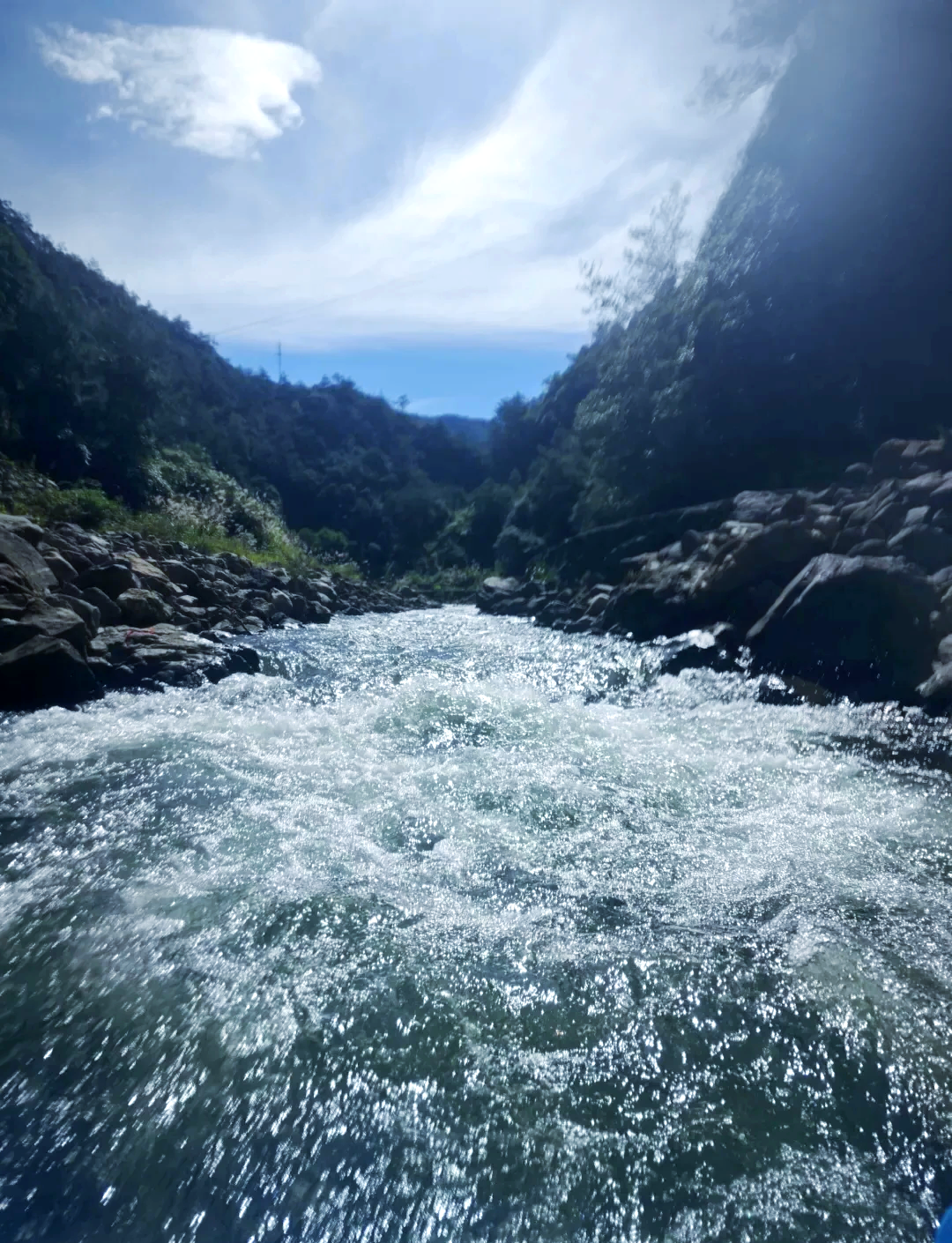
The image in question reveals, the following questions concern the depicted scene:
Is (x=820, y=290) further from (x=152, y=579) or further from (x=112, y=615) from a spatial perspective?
(x=112, y=615)

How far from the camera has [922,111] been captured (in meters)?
15.7

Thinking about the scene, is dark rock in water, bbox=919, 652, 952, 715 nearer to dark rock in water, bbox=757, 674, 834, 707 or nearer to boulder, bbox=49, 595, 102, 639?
dark rock in water, bbox=757, 674, 834, 707

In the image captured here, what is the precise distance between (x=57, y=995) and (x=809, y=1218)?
2456 millimetres

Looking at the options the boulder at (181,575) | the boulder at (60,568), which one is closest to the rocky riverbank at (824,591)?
the boulder at (181,575)

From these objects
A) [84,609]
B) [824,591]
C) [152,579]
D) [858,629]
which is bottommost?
[858,629]

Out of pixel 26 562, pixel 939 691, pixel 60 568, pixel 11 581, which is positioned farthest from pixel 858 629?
pixel 60 568

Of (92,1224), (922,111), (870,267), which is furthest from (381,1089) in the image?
(922,111)

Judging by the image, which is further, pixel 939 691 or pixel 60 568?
pixel 60 568

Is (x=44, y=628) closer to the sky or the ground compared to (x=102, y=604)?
closer to the sky

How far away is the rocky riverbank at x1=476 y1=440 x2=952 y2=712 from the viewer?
287 inches

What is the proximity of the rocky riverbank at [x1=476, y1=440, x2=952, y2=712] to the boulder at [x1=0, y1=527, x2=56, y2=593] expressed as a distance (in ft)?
26.0

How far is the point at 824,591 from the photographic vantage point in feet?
26.8

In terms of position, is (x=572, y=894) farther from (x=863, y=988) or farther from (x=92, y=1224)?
(x=92, y=1224)

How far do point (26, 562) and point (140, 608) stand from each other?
159 cm
